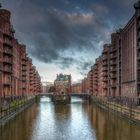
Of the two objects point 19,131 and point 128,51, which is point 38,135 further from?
point 128,51

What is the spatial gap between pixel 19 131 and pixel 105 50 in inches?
4223

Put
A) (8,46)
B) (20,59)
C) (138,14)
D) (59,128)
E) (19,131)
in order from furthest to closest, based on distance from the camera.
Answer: (20,59) < (8,46) < (138,14) < (59,128) < (19,131)

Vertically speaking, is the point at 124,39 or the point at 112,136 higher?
the point at 124,39

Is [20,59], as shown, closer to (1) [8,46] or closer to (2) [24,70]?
(2) [24,70]

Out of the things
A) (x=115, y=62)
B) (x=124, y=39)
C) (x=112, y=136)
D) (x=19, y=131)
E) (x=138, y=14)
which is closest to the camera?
(x=112, y=136)

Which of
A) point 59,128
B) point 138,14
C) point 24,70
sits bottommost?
point 59,128

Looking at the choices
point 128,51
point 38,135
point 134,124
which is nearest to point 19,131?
point 38,135

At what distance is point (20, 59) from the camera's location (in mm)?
155250

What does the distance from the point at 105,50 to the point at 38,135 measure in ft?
363

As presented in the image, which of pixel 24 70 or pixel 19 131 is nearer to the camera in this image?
pixel 19 131

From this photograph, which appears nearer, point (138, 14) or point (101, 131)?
point (101, 131)

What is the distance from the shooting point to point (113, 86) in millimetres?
136125

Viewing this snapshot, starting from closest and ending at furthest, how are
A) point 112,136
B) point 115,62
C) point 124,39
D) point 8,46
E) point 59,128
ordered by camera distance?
point 112,136, point 59,128, point 8,46, point 124,39, point 115,62

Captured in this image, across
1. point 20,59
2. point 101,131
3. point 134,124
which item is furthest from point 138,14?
point 20,59
